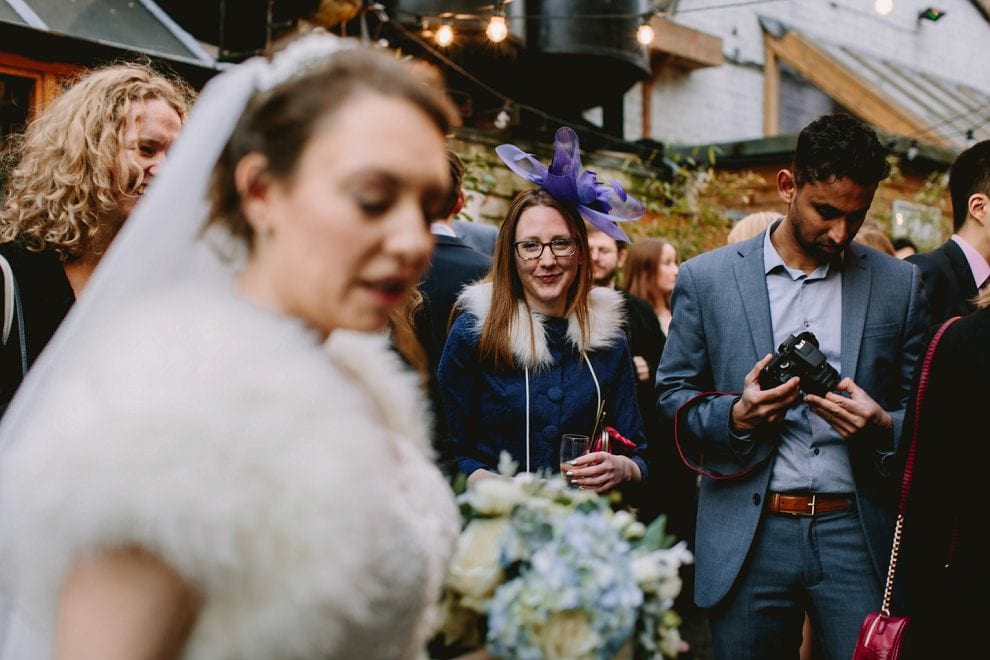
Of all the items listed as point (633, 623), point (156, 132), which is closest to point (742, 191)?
point (156, 132)

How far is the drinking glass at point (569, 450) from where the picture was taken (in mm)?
2826

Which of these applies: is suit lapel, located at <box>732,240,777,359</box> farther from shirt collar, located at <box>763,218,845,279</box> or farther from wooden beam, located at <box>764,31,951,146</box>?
wooden beam, located at <box>764,31,951,146</box>

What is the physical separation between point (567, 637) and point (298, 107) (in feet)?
2.89

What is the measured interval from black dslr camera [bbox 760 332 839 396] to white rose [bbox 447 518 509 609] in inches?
56.8

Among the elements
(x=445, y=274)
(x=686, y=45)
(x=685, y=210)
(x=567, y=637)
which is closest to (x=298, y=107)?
(x=567, y=637)

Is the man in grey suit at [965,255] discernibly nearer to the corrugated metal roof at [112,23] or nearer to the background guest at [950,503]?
the background guest at [950,503]

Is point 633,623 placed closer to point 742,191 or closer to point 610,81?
point 610,81

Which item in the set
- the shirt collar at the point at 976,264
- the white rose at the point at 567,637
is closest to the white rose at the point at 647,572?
the white rose at the point at 567,637

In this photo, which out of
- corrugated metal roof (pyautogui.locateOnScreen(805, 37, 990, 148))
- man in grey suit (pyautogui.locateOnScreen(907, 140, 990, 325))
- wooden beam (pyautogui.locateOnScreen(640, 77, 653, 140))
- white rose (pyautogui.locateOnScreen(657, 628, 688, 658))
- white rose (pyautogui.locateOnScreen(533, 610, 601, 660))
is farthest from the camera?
corrugated metal roof (pyautogui.locateOnScreen(805, 37, 990, 148))

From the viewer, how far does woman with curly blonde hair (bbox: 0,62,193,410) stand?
245 cm

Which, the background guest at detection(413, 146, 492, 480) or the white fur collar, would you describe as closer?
the white fur collar

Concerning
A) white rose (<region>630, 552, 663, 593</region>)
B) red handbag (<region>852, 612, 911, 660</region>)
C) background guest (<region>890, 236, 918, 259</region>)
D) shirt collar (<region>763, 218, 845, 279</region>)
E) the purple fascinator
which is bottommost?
red handbag (<region>852, 612, 911, 660</region>)

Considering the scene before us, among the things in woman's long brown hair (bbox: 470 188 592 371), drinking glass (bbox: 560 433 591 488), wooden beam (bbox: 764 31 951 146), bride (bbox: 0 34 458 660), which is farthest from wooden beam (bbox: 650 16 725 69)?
bride (bbox: 0 34 458 660)

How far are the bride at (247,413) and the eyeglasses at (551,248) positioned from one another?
183 centimetres
